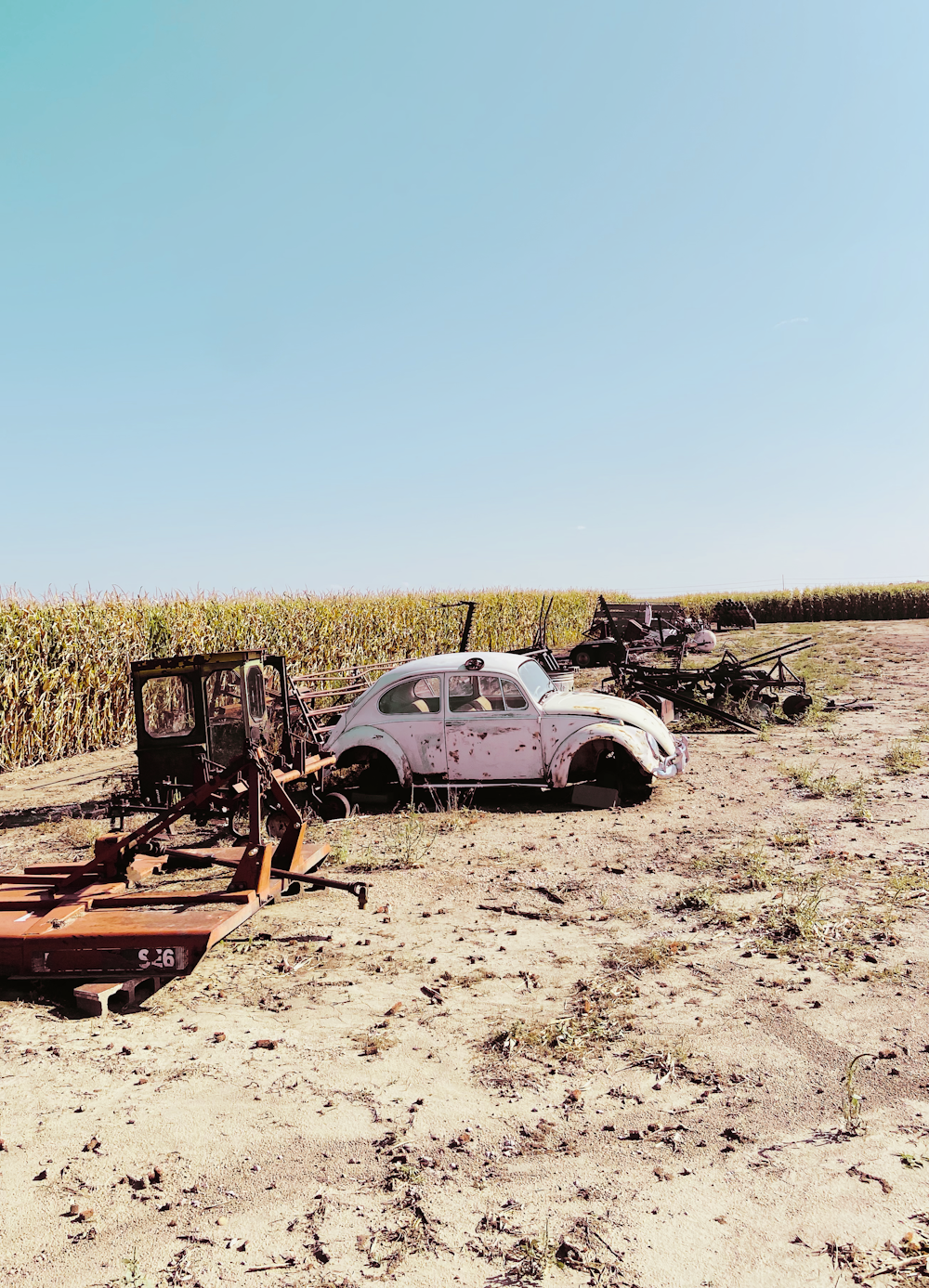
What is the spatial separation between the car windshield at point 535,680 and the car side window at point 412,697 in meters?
1.00

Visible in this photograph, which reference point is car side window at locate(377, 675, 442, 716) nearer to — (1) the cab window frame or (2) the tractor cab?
(1) the cab window frame

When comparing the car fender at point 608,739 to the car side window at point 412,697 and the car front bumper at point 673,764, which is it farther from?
the car side window at point 412,697

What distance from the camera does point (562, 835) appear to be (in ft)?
27.3

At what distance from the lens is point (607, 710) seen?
922 cm

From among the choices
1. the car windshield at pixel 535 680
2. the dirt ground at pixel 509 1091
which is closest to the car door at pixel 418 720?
the car windshield at pixel 535 680

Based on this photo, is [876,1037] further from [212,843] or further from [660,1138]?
[212,843]

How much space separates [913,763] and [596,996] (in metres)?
7.69

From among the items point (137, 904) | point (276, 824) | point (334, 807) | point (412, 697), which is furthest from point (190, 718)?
point (412, 697)

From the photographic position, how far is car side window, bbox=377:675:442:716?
9422mm

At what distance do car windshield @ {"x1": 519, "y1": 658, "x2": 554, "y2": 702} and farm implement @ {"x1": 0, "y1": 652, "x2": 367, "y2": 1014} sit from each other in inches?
96.2

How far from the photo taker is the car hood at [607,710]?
29.9 ft

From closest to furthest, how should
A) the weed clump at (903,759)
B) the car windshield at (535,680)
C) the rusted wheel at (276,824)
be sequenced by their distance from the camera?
the rusted wheel at (276,824) → the car windshield at (535,680) → the weed clump at (903,759)

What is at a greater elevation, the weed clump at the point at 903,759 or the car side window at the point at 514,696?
the car side window at the point at 514,696

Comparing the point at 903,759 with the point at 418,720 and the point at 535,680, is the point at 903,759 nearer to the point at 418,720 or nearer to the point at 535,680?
the point at 535,680
